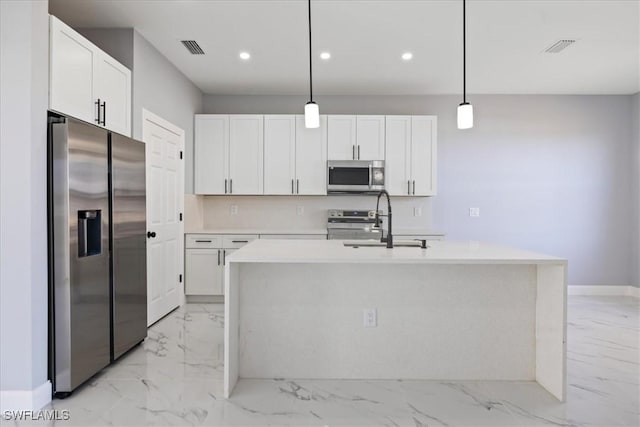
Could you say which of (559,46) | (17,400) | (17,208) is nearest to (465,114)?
(559,46)

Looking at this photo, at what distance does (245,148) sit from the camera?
16.5 feet

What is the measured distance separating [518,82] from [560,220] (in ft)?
6.21

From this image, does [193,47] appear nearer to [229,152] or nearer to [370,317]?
[229,152]

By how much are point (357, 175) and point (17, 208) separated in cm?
349

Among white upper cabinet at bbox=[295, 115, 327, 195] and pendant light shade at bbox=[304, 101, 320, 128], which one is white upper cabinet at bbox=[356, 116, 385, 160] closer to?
white upper cabinet at bbox=[295, 115, 327, 195]

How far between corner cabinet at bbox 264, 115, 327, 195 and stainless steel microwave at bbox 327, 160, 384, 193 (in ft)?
0.41

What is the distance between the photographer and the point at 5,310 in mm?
A: 2180

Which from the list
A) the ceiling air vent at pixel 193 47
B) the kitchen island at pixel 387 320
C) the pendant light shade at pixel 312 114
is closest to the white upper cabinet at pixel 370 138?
the ceiling air vent at pixel 193 47

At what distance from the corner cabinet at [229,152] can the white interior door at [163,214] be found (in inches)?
18.7

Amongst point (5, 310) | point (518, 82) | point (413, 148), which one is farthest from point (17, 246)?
point (518, 82)

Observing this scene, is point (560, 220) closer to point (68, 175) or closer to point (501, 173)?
point (501, 173)

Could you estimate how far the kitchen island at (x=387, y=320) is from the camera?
2.64 meters

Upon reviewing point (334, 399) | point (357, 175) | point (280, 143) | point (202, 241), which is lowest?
point (334, 399)

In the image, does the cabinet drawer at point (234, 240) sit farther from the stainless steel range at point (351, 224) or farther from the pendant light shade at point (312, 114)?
the pendant light shade at point (312, 114)
